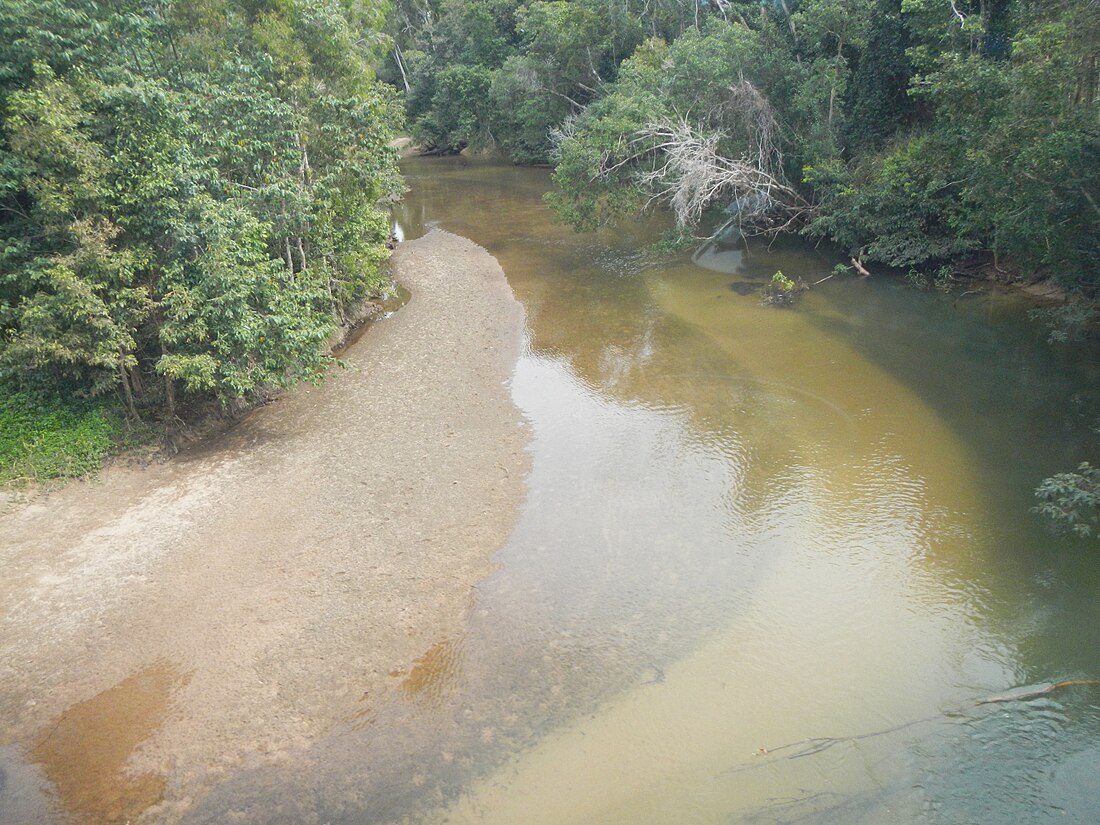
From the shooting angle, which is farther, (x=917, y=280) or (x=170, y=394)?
(x=917, y=280)

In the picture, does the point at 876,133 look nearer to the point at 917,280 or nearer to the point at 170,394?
the point at 917,280

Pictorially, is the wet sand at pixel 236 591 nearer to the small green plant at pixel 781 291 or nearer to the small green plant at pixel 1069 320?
the small green plant at pixel 781 291

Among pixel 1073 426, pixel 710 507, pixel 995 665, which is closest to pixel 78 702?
pixel 710 507

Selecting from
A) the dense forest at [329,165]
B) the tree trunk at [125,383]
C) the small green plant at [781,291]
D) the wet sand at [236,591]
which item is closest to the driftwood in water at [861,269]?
the dense forest at [329,165]

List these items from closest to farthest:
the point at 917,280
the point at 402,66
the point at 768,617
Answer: the point at 768,617
the point at 917,280
the point at 402,66

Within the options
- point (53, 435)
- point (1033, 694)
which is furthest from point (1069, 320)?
point (53, 435)

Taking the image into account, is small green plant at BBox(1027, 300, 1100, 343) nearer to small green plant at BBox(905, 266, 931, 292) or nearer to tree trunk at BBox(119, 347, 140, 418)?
small green plant at BBox(905, 266, 931, 292)

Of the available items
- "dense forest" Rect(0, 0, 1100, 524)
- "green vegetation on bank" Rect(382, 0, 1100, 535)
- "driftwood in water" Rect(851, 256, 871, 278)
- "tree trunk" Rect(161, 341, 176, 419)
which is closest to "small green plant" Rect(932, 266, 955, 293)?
"green vegetation on bank" Rect(382, 0, 1100, 535)
